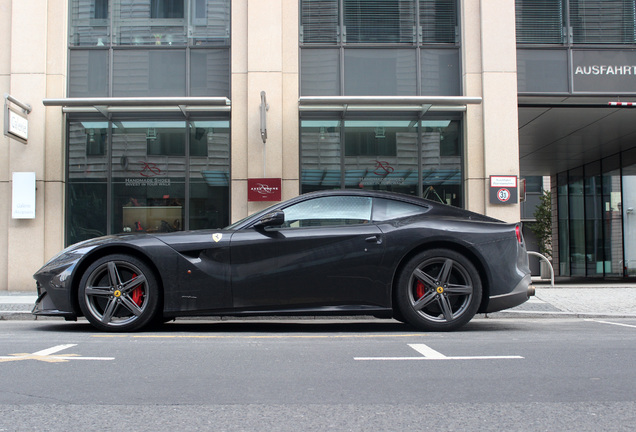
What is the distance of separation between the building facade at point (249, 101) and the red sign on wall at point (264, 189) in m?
0.08

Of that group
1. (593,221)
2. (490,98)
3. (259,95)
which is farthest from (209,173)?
(593,221)

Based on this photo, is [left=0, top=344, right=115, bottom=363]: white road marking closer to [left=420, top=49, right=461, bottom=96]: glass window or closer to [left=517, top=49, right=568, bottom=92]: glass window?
[left=420, top=49, right=461, bottom=96]: glass window

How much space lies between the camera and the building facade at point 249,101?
1227 centimetres

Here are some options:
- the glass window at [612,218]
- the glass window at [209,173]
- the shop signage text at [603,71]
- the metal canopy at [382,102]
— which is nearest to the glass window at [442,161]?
the metal canopy at [382,102]

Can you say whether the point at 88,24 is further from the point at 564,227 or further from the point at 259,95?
the point at 564,227

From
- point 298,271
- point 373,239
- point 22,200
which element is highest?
point 22,200

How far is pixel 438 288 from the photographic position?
6.49 meters

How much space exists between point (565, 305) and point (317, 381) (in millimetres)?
6170

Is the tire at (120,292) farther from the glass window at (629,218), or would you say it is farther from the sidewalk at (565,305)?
the glass window at (629,218)

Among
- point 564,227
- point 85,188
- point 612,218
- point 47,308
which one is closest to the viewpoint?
point 47,308

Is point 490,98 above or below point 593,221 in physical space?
above

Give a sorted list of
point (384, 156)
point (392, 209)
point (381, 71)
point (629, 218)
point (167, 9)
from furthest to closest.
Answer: point (629, 218)
point (167, 9)
point (381, 71)
point (384, 156)
point (392, 209)

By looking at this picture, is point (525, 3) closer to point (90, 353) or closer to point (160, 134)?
point (160, 134)

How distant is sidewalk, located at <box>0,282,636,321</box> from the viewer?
8695 mm
